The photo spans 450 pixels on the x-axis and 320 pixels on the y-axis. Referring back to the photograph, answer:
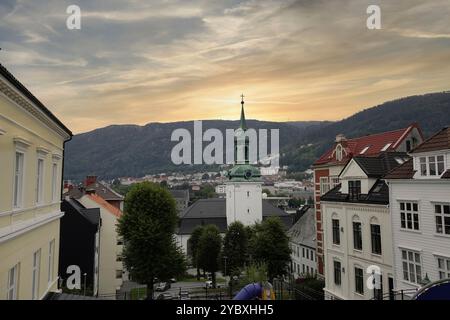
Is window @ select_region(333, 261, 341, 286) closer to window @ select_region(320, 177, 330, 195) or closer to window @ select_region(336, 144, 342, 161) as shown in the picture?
window @ select_region(320, 177, 330, 195)

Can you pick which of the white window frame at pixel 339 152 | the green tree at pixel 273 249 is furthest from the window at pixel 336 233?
the green tree at pixel 273 249

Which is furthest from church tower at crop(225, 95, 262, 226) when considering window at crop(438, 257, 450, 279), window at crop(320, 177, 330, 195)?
window at crop(438, 257, 450, 279)

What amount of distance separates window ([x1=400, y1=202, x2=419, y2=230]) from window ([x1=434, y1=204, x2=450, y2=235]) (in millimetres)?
1091

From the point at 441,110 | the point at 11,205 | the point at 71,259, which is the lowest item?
the point at 71,259

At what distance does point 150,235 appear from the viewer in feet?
115

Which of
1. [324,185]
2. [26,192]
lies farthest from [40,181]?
[324,185]

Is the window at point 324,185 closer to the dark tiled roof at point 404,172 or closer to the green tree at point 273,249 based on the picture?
the green tree at point 273,249

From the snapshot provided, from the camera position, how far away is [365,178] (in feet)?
72.4

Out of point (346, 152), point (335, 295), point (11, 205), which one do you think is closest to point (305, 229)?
point (346, 152)

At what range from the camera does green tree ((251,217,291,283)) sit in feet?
143

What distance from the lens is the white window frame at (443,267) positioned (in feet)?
52.7
